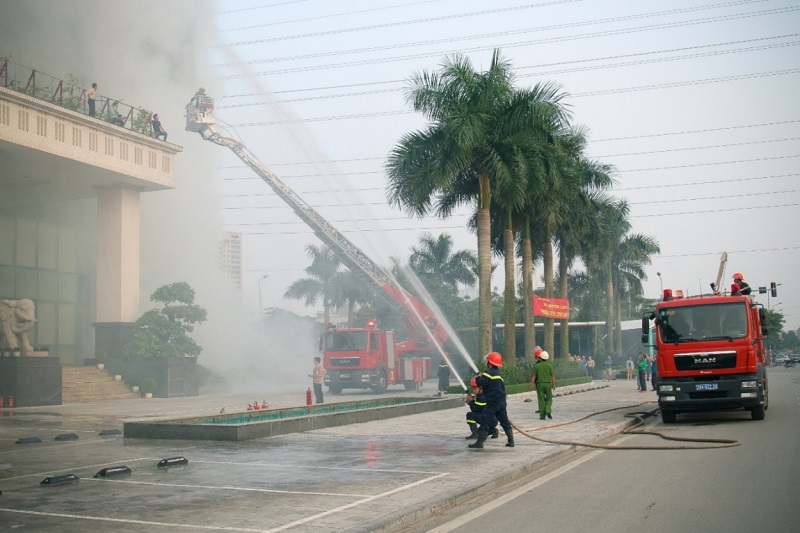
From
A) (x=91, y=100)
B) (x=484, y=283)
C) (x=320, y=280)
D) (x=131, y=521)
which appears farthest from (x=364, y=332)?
(x=320, y=280)

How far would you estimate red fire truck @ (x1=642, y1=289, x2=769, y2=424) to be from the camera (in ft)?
61.9

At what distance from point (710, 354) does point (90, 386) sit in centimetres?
2905

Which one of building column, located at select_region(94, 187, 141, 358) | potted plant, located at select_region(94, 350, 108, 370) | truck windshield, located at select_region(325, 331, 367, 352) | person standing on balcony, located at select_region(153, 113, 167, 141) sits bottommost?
potted plant, located at select_region(94, 350, 108, 370)

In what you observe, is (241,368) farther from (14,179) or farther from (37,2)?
(37,2)

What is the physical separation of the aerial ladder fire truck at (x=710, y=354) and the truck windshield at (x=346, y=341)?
22196 mm

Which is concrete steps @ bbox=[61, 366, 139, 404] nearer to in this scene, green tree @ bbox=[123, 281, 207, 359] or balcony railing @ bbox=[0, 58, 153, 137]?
green tree @ bbox=[123, 281, 207, 359]

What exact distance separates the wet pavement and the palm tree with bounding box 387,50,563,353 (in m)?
13.5

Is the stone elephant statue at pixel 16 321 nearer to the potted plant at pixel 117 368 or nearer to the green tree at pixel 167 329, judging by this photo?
the potted plant at pixel 117 368

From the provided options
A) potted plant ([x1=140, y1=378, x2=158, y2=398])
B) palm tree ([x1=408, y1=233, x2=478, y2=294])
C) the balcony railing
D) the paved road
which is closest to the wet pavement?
the paved road

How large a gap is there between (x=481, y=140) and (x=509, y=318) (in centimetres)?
760

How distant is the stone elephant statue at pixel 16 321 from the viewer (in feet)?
115

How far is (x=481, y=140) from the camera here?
31.9 meters

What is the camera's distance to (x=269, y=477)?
1175cm

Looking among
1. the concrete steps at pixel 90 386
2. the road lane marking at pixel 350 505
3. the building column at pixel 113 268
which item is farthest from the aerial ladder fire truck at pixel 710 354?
the building column at pixel 113 268
